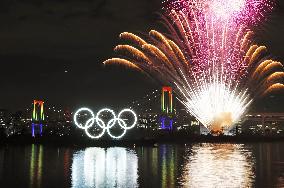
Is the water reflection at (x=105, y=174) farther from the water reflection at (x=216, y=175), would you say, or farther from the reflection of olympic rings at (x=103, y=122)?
the reflection of olympic rings at (x=103, y=122)

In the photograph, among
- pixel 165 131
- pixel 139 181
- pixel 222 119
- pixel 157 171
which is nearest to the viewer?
pixel 139 181

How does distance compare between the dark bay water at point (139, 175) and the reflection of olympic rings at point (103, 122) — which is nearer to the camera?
the dark bay water at point (139, 175)

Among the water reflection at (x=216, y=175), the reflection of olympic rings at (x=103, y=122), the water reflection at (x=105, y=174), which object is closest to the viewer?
the water reflection at (x=216, y=175)

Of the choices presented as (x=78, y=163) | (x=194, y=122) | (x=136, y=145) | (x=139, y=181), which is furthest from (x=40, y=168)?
(x=194, y=122)

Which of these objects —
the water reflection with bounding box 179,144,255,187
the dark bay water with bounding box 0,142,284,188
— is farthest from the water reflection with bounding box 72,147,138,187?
the water reflection with bounding box 179,144,255,187

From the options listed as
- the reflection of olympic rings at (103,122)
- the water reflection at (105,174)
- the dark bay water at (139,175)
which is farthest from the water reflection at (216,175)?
the reflection of olympic rings at (103,122)

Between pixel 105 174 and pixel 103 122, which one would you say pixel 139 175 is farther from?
pixel 103 122

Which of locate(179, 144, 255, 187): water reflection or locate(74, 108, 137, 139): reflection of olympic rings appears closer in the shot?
locate(179, 144, 255, 187): water reflection

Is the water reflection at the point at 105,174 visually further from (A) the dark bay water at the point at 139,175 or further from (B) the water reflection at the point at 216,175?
(B) the water reflection at the point at 216,175

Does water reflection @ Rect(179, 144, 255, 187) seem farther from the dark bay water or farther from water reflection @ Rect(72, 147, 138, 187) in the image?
water reflection @ Rect(72, 147, 138, 187)

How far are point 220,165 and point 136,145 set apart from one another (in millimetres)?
30605

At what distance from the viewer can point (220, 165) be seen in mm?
30781

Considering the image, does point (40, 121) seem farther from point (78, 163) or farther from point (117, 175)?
point (117, 175)

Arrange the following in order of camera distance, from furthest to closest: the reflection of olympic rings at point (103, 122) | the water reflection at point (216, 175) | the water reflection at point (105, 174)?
the reflection of olympic rings at point (103, 122), the water reflection at point (105, 174), the water reflection at point (216, 175)
